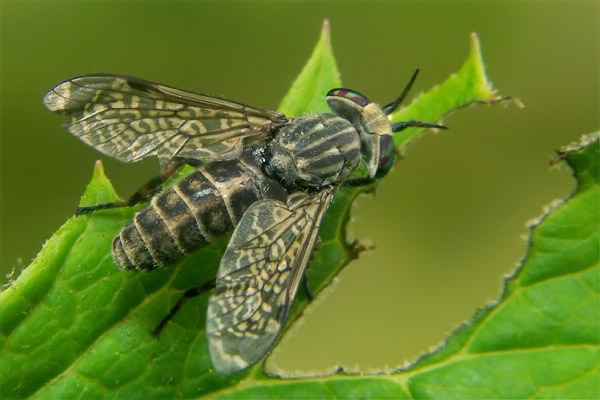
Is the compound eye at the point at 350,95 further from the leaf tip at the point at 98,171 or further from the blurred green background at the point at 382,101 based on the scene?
the blurred green background at the point at 382,101

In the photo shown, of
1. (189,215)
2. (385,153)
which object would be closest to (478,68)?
(385,153)

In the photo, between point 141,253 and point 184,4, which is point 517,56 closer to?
point 184,4

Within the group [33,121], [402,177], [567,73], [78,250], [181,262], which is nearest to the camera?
[78,250]

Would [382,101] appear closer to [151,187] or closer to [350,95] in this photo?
[350,95]

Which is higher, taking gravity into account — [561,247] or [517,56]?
[517,56]

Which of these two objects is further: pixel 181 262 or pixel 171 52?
pixel 171 52

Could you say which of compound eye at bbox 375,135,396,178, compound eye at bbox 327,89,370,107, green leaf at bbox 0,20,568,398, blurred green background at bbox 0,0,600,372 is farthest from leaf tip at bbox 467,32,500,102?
blurred green background at bbox 0,0,600,372

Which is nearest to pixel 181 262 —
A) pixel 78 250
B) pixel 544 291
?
pixel 78 250

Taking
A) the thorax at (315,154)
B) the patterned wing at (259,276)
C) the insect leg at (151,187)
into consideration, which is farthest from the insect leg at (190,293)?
the thorax at (315,154)
